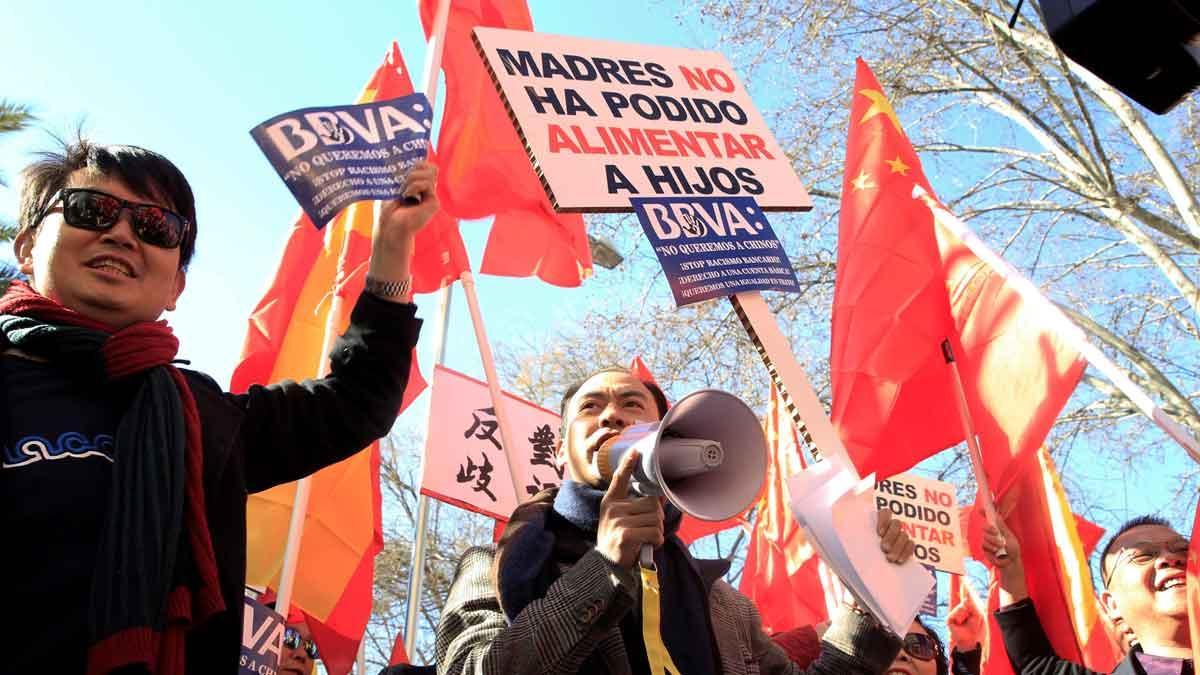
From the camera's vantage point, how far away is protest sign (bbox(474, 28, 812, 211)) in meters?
3.84

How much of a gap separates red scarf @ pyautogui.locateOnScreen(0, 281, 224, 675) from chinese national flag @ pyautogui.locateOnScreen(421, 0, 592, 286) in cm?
405

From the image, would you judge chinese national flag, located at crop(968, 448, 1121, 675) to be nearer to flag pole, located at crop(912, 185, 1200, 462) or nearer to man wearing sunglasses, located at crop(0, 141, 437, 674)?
flag pole, located at crop(912, 185, 1200, 462)

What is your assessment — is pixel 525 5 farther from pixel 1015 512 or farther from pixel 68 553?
pixel 68 553

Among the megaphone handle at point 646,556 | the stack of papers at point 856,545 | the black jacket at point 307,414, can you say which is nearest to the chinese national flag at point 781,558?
the stack of papers at point 856,545

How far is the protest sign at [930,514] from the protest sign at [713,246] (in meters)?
3.10

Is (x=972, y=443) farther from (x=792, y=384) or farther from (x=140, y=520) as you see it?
(x=140, y=520)

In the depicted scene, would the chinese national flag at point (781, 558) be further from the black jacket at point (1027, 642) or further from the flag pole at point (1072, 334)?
the black jacket at point (1027, 642)

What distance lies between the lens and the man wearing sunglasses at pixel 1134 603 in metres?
3.35

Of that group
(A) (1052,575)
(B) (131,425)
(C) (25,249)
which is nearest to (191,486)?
(B) (131,425)

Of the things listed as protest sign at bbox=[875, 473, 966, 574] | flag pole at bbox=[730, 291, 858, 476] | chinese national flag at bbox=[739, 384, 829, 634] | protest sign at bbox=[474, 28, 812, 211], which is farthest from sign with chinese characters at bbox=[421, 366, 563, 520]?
flag pole at bbox=[730, 291, 858, 476]

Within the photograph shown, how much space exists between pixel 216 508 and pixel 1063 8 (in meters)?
1.67

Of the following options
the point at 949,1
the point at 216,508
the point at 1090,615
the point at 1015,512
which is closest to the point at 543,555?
the point at 216,508

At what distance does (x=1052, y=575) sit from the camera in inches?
143

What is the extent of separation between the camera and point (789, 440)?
→ 7.06 metres
